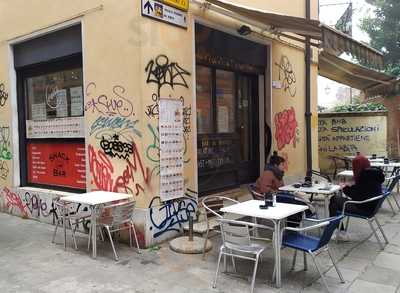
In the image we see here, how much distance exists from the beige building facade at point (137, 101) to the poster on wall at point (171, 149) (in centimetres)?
7

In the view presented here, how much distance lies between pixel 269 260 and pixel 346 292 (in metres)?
1.08

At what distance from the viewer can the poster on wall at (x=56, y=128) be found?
6727mm

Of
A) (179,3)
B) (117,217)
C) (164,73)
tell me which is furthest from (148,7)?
(117,217)

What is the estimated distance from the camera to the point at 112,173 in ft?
19.2

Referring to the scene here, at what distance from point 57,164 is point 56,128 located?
622 millimetres

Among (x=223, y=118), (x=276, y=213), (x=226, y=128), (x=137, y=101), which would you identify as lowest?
(x=276, y=213)

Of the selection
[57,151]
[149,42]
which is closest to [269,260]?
[149,42]

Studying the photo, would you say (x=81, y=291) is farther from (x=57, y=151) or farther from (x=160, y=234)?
(x=57, y=151)

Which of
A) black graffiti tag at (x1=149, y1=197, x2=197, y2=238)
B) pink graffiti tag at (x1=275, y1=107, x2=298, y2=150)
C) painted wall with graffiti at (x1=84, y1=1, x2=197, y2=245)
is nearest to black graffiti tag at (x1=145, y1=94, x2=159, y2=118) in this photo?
painted wall with graffiti at (x1=84, y1=1, x2=197, y2=245)

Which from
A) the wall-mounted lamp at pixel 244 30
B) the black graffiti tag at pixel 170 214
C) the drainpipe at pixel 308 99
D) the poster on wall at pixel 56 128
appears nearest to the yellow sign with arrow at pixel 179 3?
the wall-mounted lamp at pixel 244 30

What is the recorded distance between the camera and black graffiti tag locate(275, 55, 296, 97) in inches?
355

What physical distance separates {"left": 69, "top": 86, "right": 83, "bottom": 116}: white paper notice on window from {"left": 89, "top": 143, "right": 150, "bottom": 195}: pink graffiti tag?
91cm

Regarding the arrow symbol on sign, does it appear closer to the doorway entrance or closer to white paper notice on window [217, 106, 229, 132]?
the doorway entrance

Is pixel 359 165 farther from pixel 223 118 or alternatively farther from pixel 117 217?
pixel 117 217
